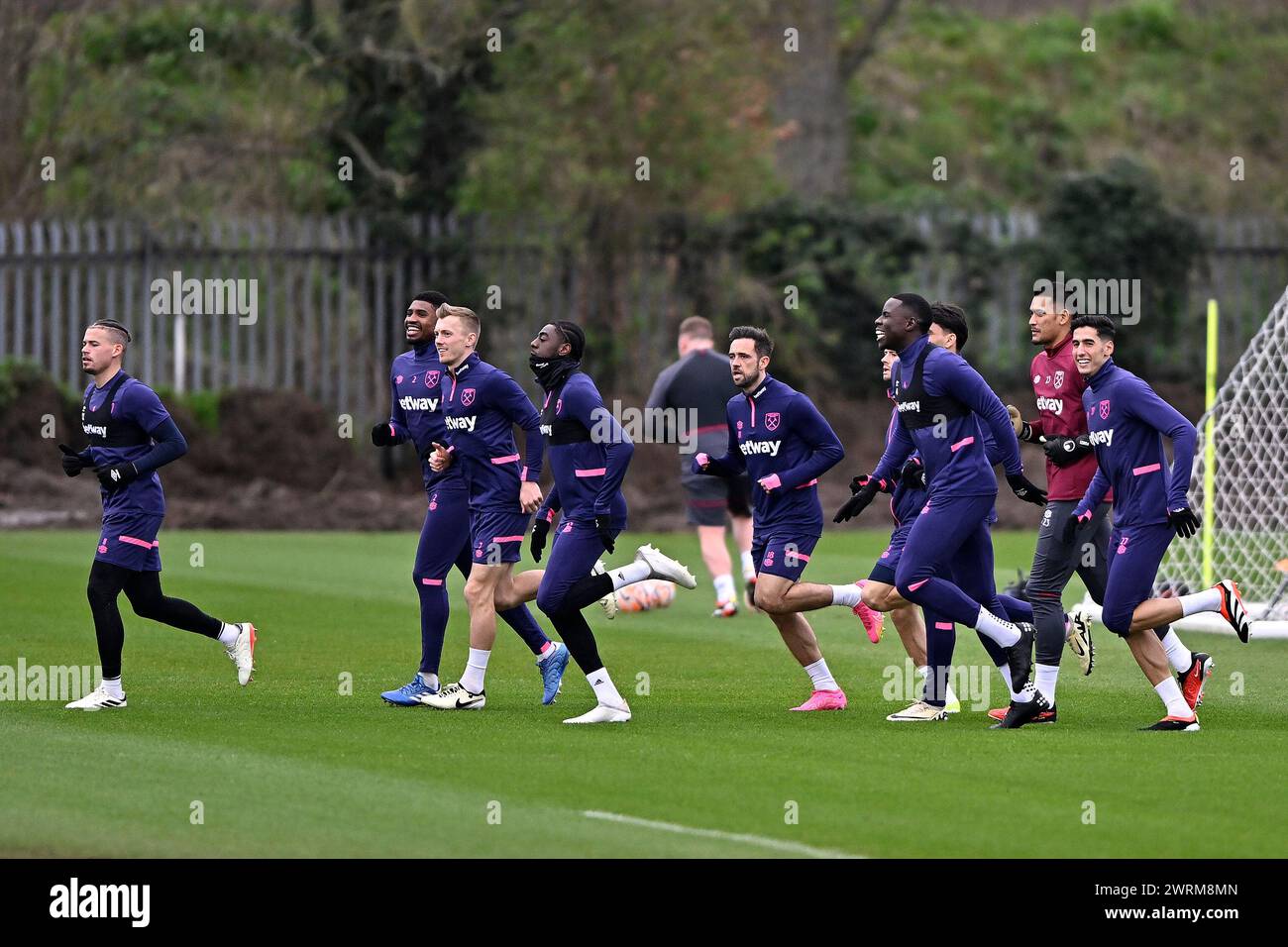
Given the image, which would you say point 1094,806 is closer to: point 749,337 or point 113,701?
point 749,337

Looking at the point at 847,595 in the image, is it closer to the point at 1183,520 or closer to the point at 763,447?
the point at 763,447

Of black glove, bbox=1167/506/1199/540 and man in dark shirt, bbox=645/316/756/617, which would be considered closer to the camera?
black glove, bbox=1167/506/1199/540

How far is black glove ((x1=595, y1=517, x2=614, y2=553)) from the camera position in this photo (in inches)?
455

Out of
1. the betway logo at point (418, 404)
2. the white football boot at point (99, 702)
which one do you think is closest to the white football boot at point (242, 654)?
the white football boot at point (99, 702)

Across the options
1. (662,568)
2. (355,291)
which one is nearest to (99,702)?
(662,568)

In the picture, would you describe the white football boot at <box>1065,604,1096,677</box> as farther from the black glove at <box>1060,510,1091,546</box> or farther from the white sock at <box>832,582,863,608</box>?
the white sock at <box>832,582,863,608</box>

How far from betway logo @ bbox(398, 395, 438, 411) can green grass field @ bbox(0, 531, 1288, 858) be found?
1.75m

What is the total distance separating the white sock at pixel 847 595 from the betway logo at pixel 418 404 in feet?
8.77

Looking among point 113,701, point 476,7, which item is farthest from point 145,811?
point 476,7

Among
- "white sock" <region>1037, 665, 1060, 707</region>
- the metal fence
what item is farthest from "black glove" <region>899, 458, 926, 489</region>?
the metal fence

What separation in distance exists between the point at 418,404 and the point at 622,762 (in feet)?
11.3

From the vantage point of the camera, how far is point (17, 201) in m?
31.8

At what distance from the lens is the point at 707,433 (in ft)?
60.1

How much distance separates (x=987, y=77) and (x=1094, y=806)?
44172 millimetres
